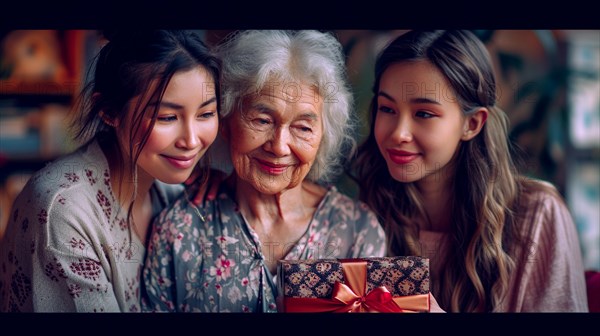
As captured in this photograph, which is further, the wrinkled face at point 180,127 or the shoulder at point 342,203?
the shoulder at point 342,203

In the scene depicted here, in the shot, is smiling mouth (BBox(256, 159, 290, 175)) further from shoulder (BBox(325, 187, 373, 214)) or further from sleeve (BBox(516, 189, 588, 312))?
sleeve (BBox(516, 189, 588, 312))

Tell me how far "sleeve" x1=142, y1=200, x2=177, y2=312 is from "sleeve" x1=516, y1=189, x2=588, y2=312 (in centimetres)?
84

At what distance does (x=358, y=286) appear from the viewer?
1464 mm

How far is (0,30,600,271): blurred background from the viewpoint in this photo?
4.95ft

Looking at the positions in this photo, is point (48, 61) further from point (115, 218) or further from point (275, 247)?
point (275, 247)

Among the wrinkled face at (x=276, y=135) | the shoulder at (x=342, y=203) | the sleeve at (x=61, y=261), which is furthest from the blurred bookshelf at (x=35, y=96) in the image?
the shoulder at (x=342, y=203)

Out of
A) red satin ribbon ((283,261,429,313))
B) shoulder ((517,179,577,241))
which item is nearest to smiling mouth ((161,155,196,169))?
red satin ribbon ((283,261,429,313))

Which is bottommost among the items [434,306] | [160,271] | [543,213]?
[434,306]

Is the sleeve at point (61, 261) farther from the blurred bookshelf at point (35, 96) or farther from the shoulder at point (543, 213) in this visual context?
the shoulder at point (543, 213)

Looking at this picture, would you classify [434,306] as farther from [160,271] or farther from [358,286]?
[160,271]

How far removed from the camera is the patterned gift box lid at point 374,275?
4.73 feet

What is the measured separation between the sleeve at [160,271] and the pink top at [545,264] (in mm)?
611

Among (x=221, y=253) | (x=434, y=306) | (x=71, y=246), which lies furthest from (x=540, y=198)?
(x=71, y=246)

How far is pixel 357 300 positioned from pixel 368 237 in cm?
16
